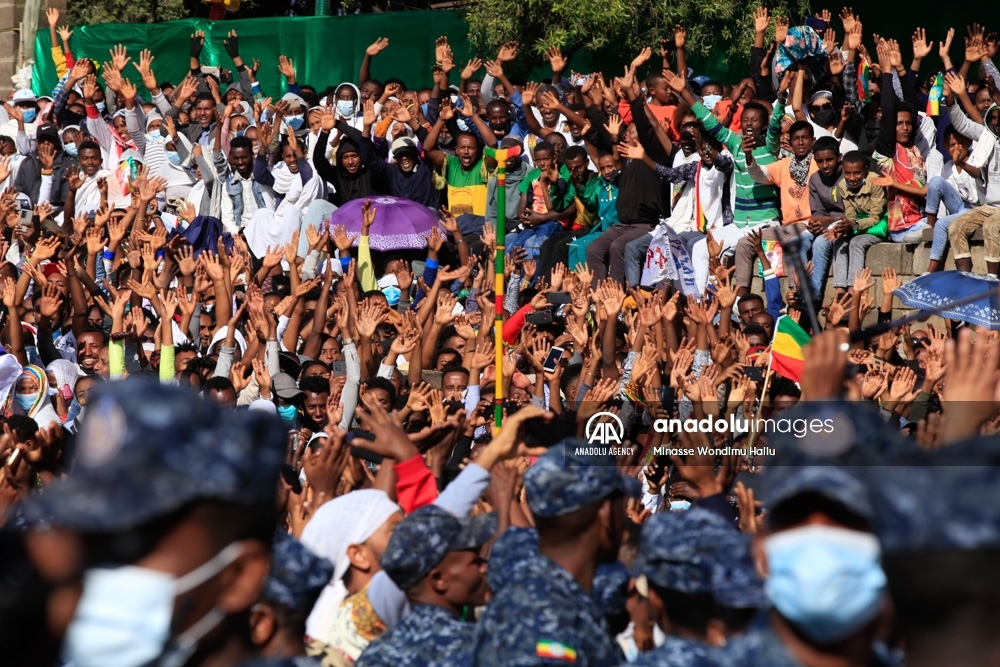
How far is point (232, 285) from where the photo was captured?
12.2 m

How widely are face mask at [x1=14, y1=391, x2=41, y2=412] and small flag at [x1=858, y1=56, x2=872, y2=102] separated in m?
7.41

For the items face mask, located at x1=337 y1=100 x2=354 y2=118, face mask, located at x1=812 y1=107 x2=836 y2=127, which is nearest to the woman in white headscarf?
face mask, located at x1=812 y1=107 x2=836 y2=127

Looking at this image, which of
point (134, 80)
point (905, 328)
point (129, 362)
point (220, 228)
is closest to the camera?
point (905, 328)

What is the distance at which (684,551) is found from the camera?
3580mm

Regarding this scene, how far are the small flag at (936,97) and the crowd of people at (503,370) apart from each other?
0.32ft

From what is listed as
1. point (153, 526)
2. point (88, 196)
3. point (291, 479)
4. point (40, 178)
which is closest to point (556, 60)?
point (88, 196)

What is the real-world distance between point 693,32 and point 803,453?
1261 cm

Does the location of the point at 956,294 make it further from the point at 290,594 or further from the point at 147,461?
the point at 147,461

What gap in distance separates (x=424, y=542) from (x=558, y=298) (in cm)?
729

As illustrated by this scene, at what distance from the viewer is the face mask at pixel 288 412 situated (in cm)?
937

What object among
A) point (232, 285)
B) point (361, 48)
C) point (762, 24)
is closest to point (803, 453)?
point (232, 285)

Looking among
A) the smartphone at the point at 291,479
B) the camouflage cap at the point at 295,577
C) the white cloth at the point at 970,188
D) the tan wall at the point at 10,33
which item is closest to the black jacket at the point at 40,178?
the tan wall at the point at 10,33

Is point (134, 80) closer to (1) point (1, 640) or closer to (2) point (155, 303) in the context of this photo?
(2) point (155, 303)

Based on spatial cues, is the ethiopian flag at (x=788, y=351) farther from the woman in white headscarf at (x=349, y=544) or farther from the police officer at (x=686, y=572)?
the police officer at (x=686, y=572)
